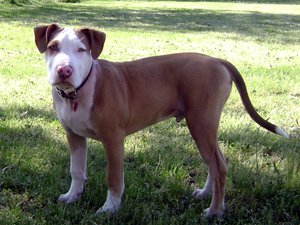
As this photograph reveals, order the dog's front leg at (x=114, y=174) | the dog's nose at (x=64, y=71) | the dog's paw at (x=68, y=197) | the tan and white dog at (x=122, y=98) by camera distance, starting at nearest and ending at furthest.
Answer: the dog's nose at (x=64, y=71) → the tan and white dog at (x=122, y=98) → the dog's front leg at (x=114, y=174) → the dog's paw at (x=68, y=197)

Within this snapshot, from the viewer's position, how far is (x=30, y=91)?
268 inches

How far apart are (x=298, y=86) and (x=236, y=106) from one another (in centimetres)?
168

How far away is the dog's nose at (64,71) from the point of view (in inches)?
126

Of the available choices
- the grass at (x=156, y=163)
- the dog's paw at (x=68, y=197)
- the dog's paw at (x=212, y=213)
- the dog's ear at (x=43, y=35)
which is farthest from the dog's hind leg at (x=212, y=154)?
the dog's ear at (x=43, y=35)

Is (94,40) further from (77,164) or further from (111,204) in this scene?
(111,204)

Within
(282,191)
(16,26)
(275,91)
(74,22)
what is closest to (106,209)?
(282,191)

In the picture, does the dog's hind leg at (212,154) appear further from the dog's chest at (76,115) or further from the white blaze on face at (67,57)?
the white blaze on face at (67,57)

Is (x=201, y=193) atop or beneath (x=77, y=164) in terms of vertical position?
beneath

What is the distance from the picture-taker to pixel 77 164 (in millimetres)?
3963

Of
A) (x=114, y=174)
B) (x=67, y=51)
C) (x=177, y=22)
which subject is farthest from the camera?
(x=177, y=22)

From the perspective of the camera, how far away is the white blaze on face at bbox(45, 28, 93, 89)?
325cm

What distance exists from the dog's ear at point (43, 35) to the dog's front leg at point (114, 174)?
0.82 metres

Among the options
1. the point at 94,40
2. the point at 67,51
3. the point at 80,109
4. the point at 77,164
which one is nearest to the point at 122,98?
the point at 80,109

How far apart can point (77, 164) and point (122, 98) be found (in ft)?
2.27
